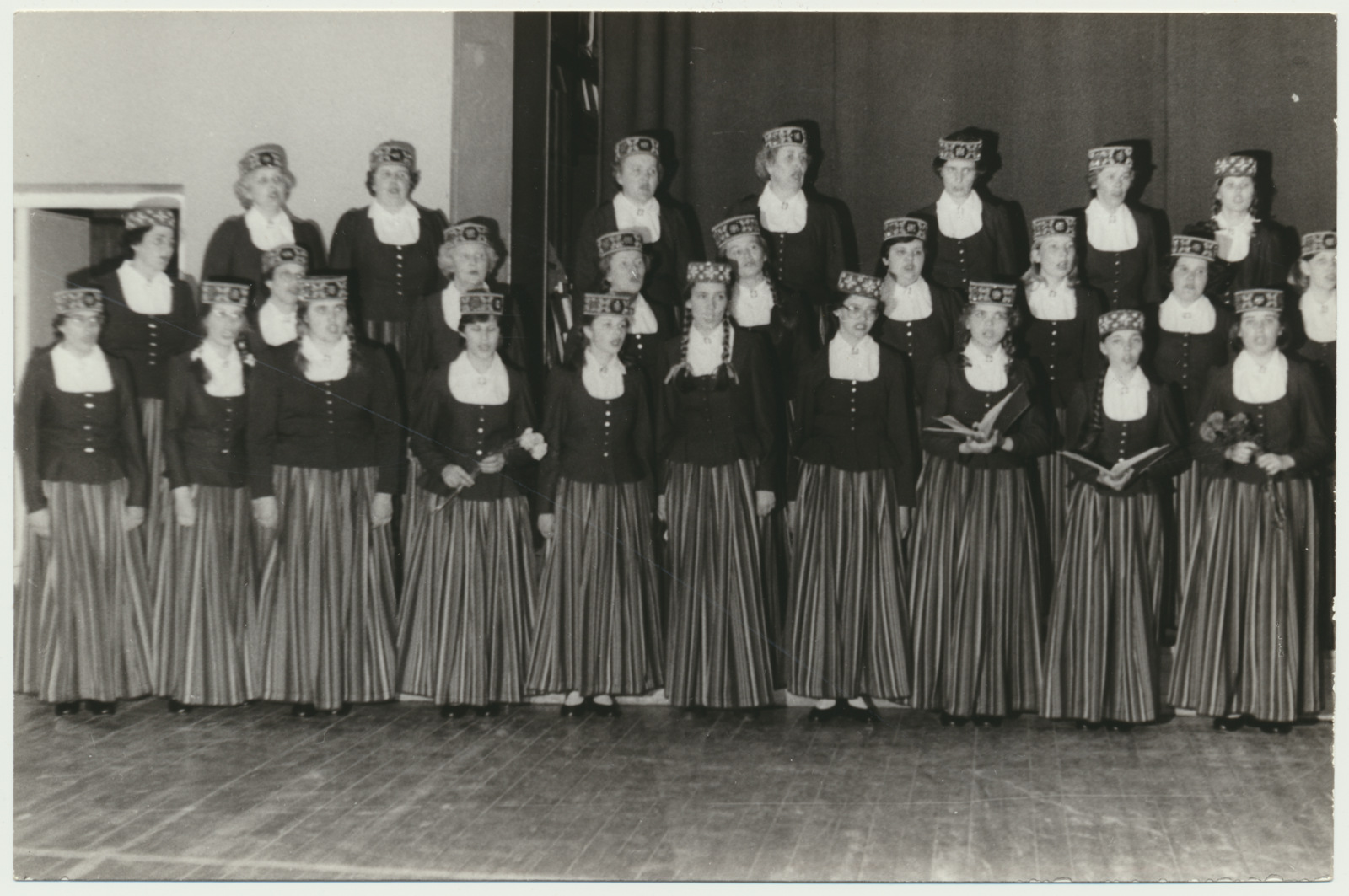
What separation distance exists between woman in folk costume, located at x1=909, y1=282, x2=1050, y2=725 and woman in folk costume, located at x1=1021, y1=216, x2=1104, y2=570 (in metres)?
0.12

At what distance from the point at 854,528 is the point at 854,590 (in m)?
0.23

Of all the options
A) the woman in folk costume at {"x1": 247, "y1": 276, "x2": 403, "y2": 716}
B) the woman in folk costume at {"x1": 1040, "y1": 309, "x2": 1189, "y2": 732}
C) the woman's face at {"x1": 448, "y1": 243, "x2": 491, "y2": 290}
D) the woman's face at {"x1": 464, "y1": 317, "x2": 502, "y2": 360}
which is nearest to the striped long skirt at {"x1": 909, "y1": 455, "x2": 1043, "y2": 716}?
the woman in folk costume at {"x1": 1040, "y1": 309, "x2": 1189, "y2": 732}

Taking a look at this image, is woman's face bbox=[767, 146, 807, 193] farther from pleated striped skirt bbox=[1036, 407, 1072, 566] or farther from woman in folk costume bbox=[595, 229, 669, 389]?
pleated striped skirt bbox=[1036, 407, 1072, 566]

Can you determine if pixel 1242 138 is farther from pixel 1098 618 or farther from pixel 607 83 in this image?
pixel 607 83

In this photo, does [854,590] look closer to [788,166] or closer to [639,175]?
[788,166]

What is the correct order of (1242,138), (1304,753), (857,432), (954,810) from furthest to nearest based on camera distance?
(1242,138)
(857,432)
(1304,753)
(954,810)

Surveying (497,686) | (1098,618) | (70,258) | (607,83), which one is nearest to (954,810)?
(1098,618)

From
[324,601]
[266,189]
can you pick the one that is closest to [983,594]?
[324,601]

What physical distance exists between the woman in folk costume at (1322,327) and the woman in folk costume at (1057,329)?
0.72 m

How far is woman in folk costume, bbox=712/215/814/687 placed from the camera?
211 inches

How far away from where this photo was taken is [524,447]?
5309 millimetres

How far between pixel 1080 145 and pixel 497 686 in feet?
10.4

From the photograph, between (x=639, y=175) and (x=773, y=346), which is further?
(x=639, y=175)

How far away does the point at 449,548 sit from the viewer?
17.5ft
